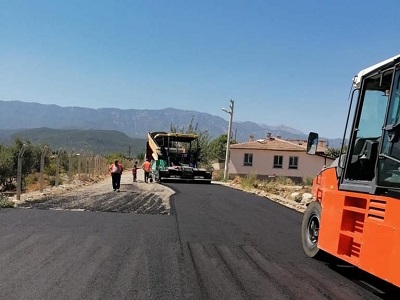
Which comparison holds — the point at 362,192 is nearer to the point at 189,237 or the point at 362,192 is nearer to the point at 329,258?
the point at 329,258

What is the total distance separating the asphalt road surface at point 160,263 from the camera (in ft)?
19.6

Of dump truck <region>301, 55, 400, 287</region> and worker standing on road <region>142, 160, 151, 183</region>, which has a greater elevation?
dump truck <region>301, 55, 400, 287</region>

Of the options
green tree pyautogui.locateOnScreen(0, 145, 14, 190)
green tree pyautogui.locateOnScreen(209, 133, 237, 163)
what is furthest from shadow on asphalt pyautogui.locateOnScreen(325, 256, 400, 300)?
green tree pyautogui.locateOnScreen(209, 133, 237, 163)

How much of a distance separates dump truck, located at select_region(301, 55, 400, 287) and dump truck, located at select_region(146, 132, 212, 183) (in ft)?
76.5

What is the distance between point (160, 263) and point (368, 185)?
10.6 ft

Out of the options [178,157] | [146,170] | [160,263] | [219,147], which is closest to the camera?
[160,263]

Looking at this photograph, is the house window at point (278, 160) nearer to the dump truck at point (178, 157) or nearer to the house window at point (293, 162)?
the house window at point (293, 162)

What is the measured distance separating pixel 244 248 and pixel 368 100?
11.5 feet

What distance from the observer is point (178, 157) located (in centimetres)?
3347

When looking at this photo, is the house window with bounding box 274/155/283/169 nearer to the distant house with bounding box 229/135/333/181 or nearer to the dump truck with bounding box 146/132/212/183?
the distant house with bounding box 229/135/333/181

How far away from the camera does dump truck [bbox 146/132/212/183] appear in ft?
103

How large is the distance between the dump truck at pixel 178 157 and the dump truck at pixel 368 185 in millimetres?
23314

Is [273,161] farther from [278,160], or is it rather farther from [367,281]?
[367,281]

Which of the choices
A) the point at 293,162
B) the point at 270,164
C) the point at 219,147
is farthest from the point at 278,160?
the point at 219,147
